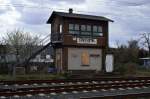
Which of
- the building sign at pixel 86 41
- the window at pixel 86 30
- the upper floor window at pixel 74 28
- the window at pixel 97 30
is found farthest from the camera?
the window at pixel 97 30

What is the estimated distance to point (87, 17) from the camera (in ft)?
146

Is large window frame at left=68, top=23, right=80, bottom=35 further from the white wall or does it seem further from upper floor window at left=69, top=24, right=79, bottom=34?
the white wall

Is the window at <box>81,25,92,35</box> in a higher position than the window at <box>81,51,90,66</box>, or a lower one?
higher

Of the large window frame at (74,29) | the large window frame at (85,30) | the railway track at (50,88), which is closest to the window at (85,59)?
the large window frame at (85,30)

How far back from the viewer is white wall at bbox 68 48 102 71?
43.1m

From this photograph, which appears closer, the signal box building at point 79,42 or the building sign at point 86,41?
the signal box building at point 79,42

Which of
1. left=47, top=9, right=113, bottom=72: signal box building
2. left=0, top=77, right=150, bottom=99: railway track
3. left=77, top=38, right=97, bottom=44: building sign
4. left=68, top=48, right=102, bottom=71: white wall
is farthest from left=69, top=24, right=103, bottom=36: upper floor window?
left=0, top=77, right=150, bottom=99: railway track

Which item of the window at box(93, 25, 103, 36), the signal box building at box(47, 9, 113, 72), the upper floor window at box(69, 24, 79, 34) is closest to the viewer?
the signal box building at box(47, 9, 113, 72)

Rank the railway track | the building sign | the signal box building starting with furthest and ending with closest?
the building sign, the signal box building, the railway track

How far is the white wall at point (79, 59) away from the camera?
4312cm

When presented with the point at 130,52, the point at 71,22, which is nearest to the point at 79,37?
the point at 71,22

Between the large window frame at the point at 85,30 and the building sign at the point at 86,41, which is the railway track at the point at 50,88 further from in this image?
the large window frame at the point at 85,30

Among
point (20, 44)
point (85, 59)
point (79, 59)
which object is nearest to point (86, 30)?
point (85, 59)

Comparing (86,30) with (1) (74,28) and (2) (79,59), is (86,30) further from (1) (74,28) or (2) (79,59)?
(2) (79,59)
